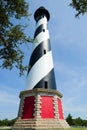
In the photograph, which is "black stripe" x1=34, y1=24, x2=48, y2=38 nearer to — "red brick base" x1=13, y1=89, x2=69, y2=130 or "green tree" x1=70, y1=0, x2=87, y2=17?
"red brick base" x1=13, y1=89, x2=69, y2=130

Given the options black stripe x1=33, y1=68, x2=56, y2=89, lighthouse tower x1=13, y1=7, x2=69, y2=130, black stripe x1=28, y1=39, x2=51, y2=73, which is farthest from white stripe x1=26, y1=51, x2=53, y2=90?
black stripe x1=28, y1=39, x2=51, y2=73

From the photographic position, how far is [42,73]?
17.8m

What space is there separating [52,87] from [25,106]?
9.61 ft

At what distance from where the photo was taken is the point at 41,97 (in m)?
16.5

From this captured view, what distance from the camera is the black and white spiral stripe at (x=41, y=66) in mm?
17484

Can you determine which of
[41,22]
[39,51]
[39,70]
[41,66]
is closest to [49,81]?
[39,70]

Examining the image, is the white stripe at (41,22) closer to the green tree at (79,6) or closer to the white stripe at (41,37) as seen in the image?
the white stripe at (41,37)

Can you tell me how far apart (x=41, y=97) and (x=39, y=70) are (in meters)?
2.65

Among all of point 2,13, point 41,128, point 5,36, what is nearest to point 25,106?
point 41,128

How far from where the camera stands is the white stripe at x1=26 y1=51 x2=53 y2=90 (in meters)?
17.5

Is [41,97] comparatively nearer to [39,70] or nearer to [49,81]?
[49,81]

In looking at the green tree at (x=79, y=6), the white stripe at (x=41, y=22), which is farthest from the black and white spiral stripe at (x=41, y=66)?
the green tree at (x=79, y=6)

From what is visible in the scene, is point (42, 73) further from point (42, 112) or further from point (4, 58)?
point (4, 58)

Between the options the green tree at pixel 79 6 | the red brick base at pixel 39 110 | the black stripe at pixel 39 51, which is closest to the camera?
the green tree at pixel 79 6
